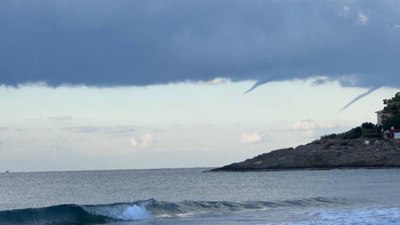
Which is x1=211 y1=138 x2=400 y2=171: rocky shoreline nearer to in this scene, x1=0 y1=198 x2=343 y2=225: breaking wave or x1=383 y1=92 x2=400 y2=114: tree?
x1=383 y1=92 x2=400 y2=114: tree

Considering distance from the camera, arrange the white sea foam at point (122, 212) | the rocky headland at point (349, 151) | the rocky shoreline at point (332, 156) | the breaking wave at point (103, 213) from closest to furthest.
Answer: the breaking wave at point (103, 213)
the white sea foam at point (122, 212)
the rocky shoreline at point (332, 156)
the rocky headland at point (349, 151)

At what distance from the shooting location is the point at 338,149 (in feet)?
452

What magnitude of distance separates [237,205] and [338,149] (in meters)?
94.0

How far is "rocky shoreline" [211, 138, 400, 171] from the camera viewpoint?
132m

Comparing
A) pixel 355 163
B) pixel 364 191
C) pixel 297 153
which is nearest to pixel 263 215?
pixel 364 191

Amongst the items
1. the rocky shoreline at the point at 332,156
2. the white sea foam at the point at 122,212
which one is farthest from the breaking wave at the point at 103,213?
the rocky shoreline at the point at 332,156

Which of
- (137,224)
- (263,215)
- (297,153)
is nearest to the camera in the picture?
(137,224)

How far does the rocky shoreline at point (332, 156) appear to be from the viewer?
131750 mm

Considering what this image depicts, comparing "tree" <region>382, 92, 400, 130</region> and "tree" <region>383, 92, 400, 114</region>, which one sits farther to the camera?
"tree" <region>383, 92, 400, 114</region>

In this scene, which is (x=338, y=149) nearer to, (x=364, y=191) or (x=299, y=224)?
(x=364, y=191)

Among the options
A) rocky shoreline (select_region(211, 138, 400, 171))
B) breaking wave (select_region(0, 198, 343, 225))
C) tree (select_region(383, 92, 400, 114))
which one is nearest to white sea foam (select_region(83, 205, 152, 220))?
breaking wave (select_region(0, 198, 343, 225))

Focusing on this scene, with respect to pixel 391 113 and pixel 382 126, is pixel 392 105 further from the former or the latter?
pixel 382 126

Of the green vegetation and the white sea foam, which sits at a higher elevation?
the green vegetation

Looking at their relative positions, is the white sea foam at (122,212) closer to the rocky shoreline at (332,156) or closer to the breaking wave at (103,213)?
the breaking wave at (103,213)
